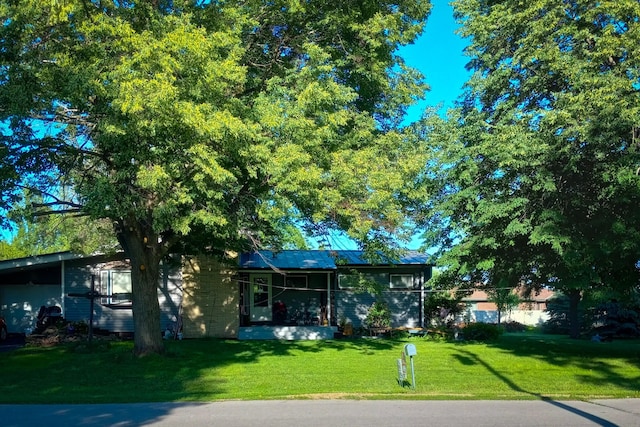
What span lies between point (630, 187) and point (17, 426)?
540 inches

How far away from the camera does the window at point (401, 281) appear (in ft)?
90.5

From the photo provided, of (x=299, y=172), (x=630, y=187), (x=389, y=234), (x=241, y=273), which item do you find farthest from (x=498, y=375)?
(x=241, y=273)

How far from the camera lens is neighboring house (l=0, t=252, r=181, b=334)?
24.2 metres

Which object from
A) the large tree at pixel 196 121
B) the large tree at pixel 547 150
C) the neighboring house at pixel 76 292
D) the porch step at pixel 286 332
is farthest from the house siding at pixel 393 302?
the large tree at pixel 196 121

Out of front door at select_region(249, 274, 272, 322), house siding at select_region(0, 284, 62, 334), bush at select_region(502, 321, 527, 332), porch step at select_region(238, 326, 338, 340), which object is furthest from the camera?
bush at select_region(502, 321, 527, 332)

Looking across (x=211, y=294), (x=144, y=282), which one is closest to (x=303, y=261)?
(x=211, y=294)

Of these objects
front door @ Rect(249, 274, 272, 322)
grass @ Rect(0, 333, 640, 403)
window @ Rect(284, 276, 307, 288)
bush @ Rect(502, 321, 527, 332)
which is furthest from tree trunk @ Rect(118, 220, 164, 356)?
bush @ Rect(502, 321, 527, 332)

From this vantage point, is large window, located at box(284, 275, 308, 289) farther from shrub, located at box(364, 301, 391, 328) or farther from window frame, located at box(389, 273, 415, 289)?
window frame, located at box(389, 273, 415, 289)

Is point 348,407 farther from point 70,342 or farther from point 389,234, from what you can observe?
point 70,342

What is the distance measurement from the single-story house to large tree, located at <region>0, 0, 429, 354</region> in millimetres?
9081

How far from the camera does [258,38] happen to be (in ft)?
55.4

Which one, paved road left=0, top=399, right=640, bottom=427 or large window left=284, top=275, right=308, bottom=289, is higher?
large window left=284, top=275, right=308, bottom=289

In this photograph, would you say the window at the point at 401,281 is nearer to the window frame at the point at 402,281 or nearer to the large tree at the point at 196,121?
the window frame at the point at 402,281

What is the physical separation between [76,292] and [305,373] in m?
13.3
